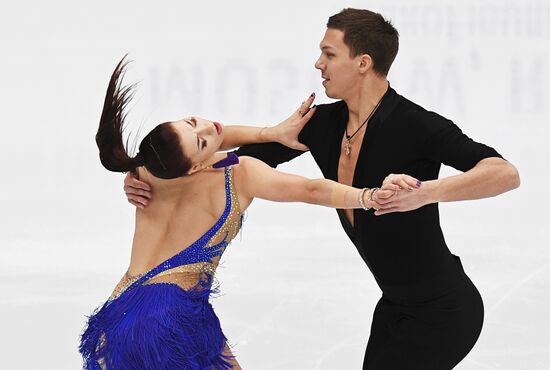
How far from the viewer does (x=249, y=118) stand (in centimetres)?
679

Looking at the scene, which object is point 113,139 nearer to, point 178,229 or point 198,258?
point 178,229

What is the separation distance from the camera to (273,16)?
7227mm

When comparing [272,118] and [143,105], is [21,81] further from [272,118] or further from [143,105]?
[272,118]

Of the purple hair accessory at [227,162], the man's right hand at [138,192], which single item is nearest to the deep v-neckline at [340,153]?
the purple hair accessory at [227,162]

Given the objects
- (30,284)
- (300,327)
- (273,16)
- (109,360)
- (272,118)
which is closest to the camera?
(109,360)

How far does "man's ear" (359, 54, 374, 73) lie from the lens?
3.36 meters

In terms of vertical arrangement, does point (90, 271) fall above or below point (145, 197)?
above

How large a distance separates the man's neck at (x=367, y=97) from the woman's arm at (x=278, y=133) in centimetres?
20

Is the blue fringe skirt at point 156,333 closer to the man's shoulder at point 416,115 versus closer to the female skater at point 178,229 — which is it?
the female skater at point 178,229

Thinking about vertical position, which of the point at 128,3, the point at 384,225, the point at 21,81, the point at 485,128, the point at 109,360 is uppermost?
the point at 128,3

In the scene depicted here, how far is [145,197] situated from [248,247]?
7.93 feet

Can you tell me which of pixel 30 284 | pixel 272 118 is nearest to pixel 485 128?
pixel 272 118

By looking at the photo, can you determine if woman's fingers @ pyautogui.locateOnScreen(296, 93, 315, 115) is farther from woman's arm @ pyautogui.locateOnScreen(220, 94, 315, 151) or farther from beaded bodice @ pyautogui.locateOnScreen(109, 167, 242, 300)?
beaded bodice @ pyautogui.locateOnScreen(109, 167, 242, 300)

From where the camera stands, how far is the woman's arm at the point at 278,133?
3572 millimetres
